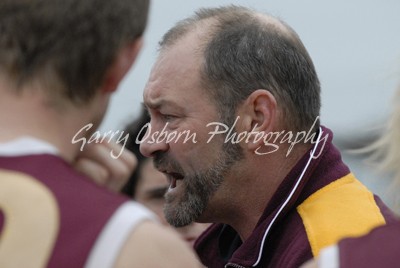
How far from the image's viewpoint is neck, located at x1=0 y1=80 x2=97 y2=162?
2135mm

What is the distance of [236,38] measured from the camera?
4070mm

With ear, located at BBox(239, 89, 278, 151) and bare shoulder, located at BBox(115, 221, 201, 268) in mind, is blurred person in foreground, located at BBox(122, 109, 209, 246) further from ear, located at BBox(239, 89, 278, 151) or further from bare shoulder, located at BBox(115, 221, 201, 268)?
bare shoulder, located at BBox(115, 221, 201, 268)

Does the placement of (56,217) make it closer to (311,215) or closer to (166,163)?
(311,215)

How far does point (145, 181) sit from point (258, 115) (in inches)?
64.3

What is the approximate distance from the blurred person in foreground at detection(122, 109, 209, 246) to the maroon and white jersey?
321 cm

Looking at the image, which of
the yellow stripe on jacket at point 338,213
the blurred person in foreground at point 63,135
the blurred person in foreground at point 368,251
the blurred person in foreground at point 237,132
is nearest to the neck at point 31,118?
the blurred person in foreground at point 63,135

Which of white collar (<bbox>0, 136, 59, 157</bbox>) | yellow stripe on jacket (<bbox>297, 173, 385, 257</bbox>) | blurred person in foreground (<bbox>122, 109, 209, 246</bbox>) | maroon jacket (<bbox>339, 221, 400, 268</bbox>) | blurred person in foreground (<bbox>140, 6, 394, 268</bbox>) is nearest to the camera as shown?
maroon jacket (<bbox>339, 221, 400, 268</bbox>)

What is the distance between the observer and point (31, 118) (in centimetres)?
214

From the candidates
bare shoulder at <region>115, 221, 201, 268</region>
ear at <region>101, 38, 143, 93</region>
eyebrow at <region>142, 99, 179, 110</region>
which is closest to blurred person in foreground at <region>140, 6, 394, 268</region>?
eyebrow at <region>142, 99, 179, 110</region>

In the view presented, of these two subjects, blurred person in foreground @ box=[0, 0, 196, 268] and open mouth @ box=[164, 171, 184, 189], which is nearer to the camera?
blurred person in foreground @ box=[0, 0, 196, 268]

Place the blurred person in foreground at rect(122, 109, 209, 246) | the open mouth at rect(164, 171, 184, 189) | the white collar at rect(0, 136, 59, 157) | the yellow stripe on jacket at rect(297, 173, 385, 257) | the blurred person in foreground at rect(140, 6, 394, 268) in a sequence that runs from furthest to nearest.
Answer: the blurred person in foreground at rect(122, 109, 209, 246), the open mouth at rect(164, 171, 184, 189), the blurred person in foreground at rect(140, 6, 394, 268), the yellow stripe on jacket at rect(297, 173, 385, 257), the white collar at rect(0, 136, 59, 157)

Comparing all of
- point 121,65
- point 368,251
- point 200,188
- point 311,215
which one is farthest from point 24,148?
point 200,188

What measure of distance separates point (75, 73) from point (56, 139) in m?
0.14

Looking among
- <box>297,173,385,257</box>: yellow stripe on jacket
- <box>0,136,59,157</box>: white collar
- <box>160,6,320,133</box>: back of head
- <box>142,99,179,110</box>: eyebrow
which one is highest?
<box>0,136,59,157</box>: white collar
